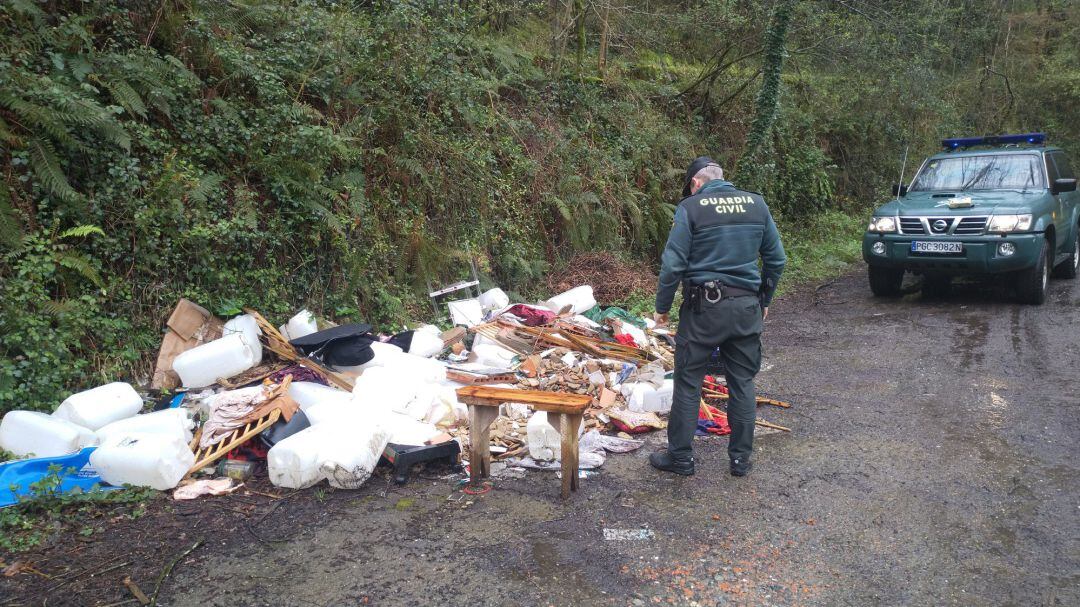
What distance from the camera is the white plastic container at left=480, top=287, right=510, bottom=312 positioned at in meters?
8.60

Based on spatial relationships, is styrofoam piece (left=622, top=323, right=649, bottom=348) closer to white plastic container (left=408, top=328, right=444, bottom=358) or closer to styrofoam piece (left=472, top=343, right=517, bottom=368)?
styrofoam piece (left=472, top=343, right=517, bottom=368)

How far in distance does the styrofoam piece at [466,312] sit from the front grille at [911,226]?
5.42 meters

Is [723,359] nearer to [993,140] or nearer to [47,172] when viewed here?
[47,172]

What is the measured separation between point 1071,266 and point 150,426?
40.2 ft

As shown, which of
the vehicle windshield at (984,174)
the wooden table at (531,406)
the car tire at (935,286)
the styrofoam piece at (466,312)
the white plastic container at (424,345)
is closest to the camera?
the wooden table at (531,406)

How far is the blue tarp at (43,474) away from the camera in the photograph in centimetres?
432

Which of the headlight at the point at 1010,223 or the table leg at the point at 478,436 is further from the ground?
the headlight at the point at 1010,223

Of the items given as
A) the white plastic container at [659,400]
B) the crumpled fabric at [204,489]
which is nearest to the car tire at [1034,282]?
the white plastic container at [659,400]

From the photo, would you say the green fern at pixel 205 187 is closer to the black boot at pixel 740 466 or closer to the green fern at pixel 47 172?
the green fern at pixel 47 172

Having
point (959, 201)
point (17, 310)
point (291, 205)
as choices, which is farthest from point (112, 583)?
point (959, 201)

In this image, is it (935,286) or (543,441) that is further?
(935,286)

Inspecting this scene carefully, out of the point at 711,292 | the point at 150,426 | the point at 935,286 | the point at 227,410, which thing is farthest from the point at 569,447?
the point at 935,286

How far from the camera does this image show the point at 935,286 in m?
10.5

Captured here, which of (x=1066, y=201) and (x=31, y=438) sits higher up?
(x=1066, y=201)
